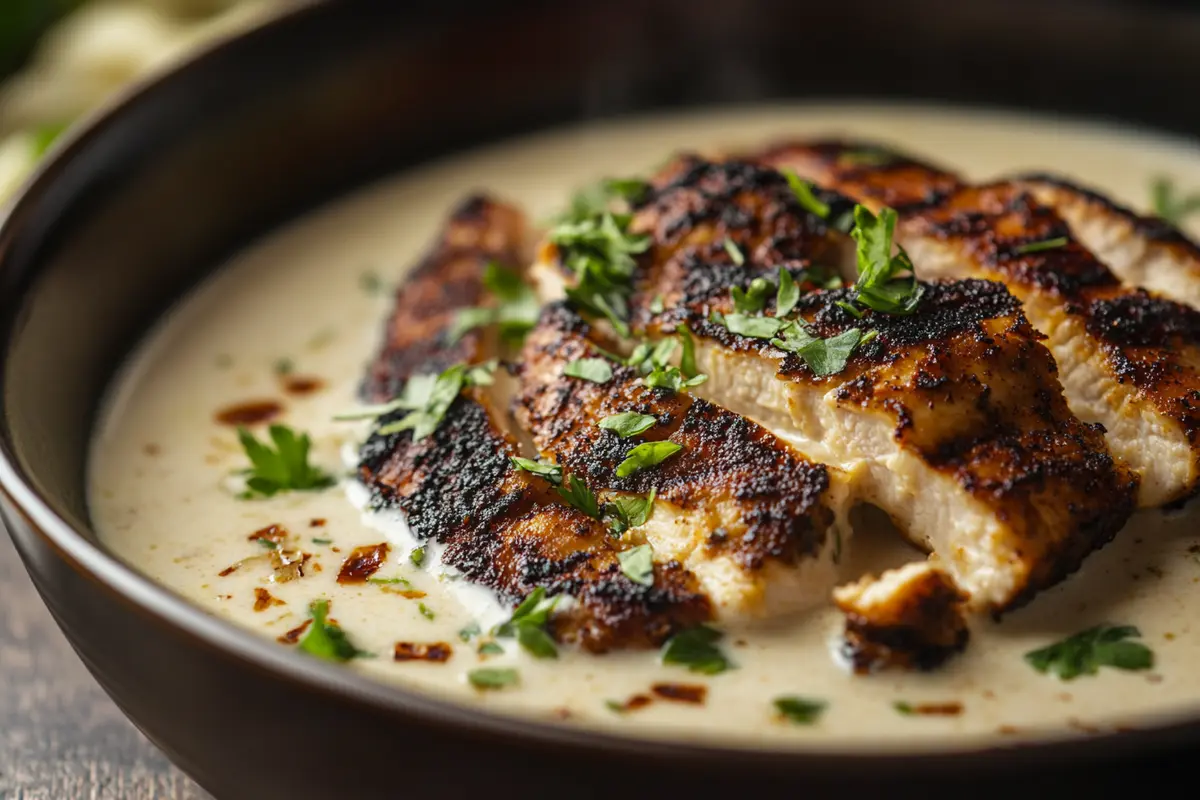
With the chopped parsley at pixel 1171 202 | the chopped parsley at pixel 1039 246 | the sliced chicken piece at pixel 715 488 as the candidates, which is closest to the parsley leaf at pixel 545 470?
the sliced chicken piece at pixel 715 488

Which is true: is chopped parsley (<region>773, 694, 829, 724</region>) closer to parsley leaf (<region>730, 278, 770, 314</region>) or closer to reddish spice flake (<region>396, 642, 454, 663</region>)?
reddish spice flake (<region>396, 642, 454, 663</region>)

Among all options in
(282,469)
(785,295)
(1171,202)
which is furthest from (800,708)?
(1171,202)

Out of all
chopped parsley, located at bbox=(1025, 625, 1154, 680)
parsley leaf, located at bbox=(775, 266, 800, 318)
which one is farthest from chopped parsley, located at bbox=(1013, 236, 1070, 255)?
chopped parsley, located at bbox=(1025, 625, 1154, 680)

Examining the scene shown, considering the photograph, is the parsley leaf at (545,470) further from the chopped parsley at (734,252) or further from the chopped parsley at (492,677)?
the chopped parsley at (734,252)

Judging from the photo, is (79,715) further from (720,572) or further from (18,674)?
(720,572)

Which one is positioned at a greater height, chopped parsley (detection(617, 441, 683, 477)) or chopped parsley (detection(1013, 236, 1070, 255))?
chopped parsley (detection(1013, 236, 1070, 255))

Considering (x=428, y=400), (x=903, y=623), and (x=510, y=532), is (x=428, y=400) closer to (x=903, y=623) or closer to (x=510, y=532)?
(x=510, y=532)
